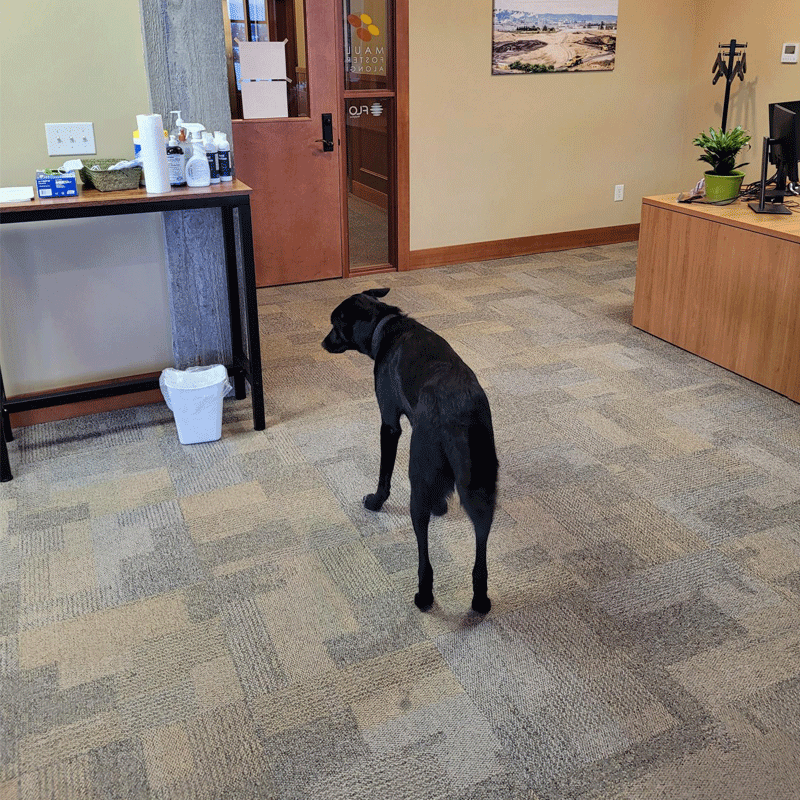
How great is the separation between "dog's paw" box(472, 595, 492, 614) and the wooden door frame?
3.41 meters

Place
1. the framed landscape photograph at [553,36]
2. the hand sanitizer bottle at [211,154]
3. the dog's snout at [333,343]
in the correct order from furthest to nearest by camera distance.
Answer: the framed landscape photograph at [553,36], the hand sanitizer bottle at [211,154], the dog's snout at [333,343]

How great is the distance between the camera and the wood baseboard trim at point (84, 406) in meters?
3.22

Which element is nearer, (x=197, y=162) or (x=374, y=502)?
(x=374, y=502)

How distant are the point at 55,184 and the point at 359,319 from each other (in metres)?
1.23

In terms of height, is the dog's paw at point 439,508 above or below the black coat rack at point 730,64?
below

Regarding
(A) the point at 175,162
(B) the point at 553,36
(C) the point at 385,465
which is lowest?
(C) the point at 385,465

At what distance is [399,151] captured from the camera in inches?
198

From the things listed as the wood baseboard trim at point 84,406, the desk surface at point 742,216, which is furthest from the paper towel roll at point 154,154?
the desk surface at point 742,216

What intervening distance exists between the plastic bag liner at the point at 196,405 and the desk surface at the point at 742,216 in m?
2.28

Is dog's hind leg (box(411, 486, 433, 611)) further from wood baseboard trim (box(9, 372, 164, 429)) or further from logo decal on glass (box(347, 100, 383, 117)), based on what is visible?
logo decal on glass (box(347, 100, 383, 117))

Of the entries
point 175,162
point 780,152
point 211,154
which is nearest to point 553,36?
point 780,152

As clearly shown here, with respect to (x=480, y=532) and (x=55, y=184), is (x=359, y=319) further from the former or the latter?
(x=55, y=184)

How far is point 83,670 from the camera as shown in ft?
6.37

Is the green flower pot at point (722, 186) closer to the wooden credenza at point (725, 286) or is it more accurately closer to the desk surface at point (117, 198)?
the wooden credenza at point (725, 286)
